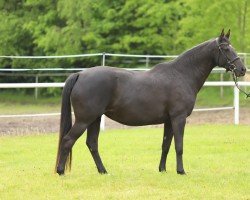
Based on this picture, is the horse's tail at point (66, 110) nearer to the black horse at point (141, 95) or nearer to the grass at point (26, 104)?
the black horse at point (141, 95)

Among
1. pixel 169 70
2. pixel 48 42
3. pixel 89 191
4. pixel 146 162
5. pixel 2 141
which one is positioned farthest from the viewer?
pixel 48 42

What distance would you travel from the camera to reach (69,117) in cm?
754

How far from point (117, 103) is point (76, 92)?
0.57m

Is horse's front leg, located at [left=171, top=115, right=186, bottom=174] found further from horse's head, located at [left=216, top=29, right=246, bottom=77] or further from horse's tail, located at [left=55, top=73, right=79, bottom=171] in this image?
horse's tail, located at [left=55, top=73, right=79, bottom=171]

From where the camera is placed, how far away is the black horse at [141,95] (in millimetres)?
7352

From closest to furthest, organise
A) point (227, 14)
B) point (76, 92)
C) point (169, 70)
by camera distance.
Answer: point (76, 92) < point (169, 70) < point (227, 14)

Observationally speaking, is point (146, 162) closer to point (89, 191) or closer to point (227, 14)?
point (89, 191)

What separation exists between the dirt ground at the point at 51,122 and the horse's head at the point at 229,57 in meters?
6.57

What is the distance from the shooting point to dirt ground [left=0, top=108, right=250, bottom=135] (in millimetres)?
13602

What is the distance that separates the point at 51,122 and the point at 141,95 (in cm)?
863

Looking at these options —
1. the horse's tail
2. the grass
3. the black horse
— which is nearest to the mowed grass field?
the black horse

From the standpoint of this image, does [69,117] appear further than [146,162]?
No

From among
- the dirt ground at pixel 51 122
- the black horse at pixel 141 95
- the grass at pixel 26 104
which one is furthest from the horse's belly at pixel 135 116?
the grass at pixel 26 104

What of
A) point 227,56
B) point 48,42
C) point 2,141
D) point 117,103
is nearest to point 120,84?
point 117,103
